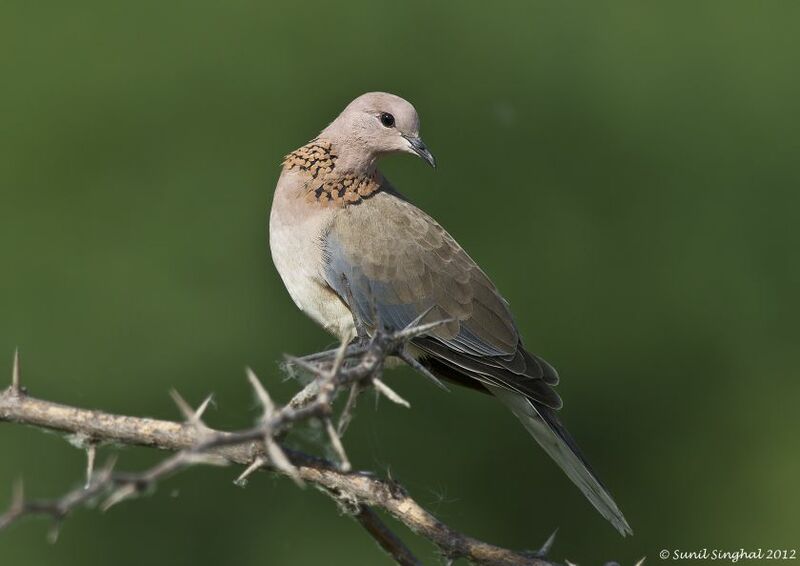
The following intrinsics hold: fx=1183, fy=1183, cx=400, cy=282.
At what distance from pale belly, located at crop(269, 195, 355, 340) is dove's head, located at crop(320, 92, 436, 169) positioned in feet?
0.80

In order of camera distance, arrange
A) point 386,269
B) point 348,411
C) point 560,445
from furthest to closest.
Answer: point 386,269, point 560,445, point 348,411

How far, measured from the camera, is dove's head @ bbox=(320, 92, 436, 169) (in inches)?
137

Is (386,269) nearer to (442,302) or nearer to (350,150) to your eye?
(442,302)

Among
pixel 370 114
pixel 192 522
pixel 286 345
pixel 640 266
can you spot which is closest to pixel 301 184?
pixel 370 114

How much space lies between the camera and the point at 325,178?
3.54m

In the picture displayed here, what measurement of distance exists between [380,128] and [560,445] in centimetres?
107

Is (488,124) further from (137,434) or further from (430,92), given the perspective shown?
(137,434)

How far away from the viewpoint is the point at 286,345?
476 cm

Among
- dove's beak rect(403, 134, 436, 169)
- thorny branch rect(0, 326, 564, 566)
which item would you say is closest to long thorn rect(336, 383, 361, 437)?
thorny branch rect(0, 326, 564, 566)

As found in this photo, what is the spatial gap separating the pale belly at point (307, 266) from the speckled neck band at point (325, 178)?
7 centimetres

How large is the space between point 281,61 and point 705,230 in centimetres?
205

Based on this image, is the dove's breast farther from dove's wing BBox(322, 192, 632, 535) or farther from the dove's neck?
the dove's neck

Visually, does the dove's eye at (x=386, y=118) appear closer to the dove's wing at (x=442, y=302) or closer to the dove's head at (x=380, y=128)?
the dove's head at (x=380, y=128)

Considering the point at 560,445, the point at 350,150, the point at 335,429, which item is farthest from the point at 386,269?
the point at 335,429
